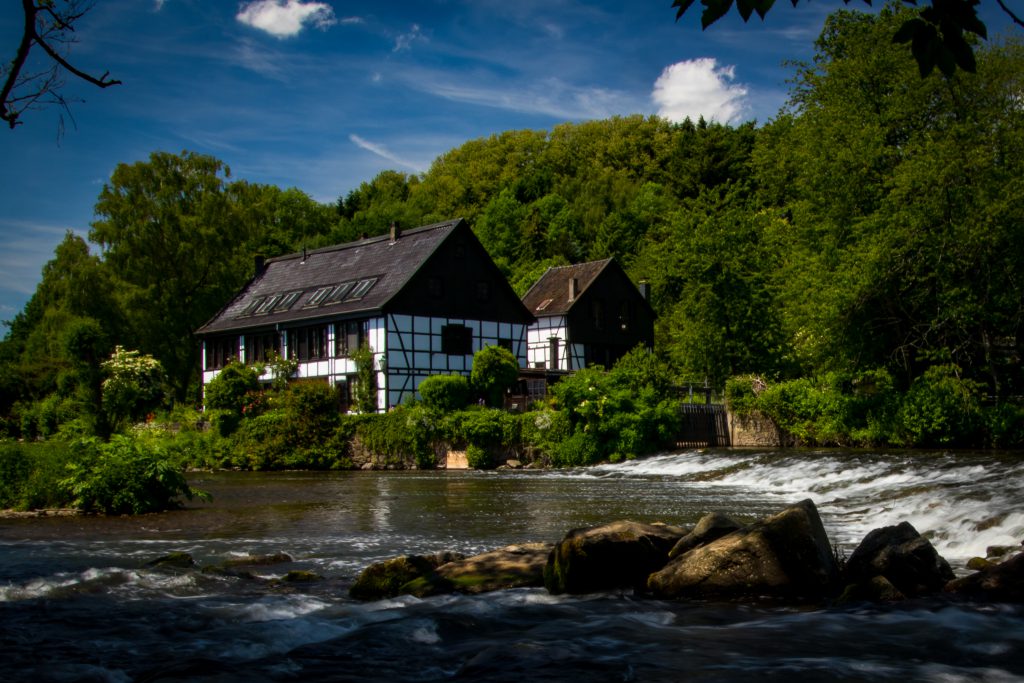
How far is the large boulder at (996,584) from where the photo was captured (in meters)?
8.54

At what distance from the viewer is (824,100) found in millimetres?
39906

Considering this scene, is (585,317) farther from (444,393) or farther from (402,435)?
(402,435)

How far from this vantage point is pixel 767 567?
9023 mm

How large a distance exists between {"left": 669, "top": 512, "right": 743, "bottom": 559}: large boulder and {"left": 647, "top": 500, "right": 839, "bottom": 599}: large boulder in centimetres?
59

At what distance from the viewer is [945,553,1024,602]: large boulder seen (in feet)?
28.0

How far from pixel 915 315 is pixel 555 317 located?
90.6ft

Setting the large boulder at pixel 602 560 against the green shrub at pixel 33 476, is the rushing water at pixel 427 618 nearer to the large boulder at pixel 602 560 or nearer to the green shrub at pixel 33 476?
the large boulder at pixel 602 560

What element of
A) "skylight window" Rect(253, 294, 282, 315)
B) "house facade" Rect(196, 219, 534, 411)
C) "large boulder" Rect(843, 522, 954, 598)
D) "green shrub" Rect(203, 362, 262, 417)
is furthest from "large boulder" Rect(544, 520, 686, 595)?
"skylight window" Rect(253, 294, 282, 315)

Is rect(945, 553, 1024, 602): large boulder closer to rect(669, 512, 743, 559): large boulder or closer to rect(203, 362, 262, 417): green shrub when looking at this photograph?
rect(669, 512, 743, 559): large boulder

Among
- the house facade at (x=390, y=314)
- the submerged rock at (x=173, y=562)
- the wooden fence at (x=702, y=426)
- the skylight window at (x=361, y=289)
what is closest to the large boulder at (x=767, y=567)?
the submerged rock at (x=173, y=562)

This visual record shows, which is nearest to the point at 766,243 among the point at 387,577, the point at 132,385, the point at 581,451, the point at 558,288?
the point at 558,288

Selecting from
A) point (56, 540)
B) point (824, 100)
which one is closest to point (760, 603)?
point (56, 540)

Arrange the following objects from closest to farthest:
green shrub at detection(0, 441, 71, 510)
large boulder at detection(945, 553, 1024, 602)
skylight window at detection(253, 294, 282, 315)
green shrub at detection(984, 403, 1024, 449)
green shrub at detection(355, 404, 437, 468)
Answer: large boulder at detection(945, 553, 1024, 602)
green shrub at detection(0, 441, 71, 510)
green shrub at detection(984, 403, 1024, 449)
green shrub at detection(355, 404, 437, 468)
skylight window at detection(253, 294, 282, 315)

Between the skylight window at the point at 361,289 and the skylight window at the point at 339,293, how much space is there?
382 millimetres
